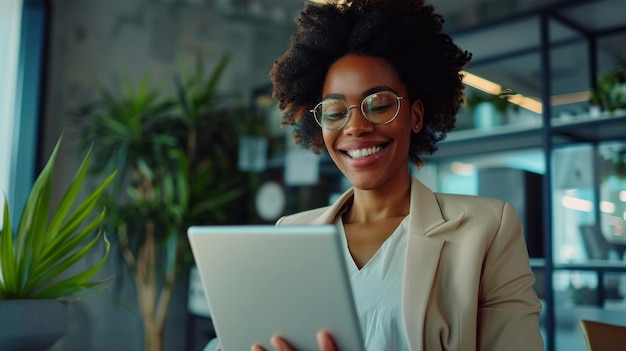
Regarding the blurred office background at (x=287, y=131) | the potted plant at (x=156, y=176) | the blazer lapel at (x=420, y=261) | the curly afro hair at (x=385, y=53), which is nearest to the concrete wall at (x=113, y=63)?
the blurred office background at (x=287, y=131)

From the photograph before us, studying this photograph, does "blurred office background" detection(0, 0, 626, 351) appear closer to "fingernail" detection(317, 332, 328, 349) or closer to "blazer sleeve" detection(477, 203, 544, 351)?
"blazer sleeve" detection(477, 203, 544, 351)

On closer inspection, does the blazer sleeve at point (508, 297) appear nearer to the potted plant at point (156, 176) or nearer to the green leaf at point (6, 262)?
the green leaf at point (6, 262)

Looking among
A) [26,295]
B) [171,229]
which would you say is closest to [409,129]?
[26,295]

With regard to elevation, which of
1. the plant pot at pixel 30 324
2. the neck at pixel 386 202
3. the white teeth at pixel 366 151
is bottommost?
the plant pot at pixel 30 324

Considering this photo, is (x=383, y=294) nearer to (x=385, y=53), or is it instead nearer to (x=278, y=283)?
(x=278, y=283)

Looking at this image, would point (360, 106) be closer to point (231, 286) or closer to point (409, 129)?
point (409, 129)

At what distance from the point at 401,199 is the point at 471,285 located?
29 cm

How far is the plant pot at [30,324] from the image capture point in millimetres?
1635

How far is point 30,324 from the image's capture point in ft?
5.48

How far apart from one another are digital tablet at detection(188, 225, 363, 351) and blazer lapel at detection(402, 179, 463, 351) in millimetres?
256

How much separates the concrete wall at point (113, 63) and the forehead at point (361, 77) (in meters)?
2.74

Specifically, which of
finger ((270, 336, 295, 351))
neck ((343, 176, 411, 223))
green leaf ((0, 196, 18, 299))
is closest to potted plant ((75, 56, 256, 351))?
green leaf ((0, 196, 18, 299))

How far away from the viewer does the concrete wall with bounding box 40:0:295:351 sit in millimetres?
3928

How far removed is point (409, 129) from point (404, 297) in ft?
1.24
